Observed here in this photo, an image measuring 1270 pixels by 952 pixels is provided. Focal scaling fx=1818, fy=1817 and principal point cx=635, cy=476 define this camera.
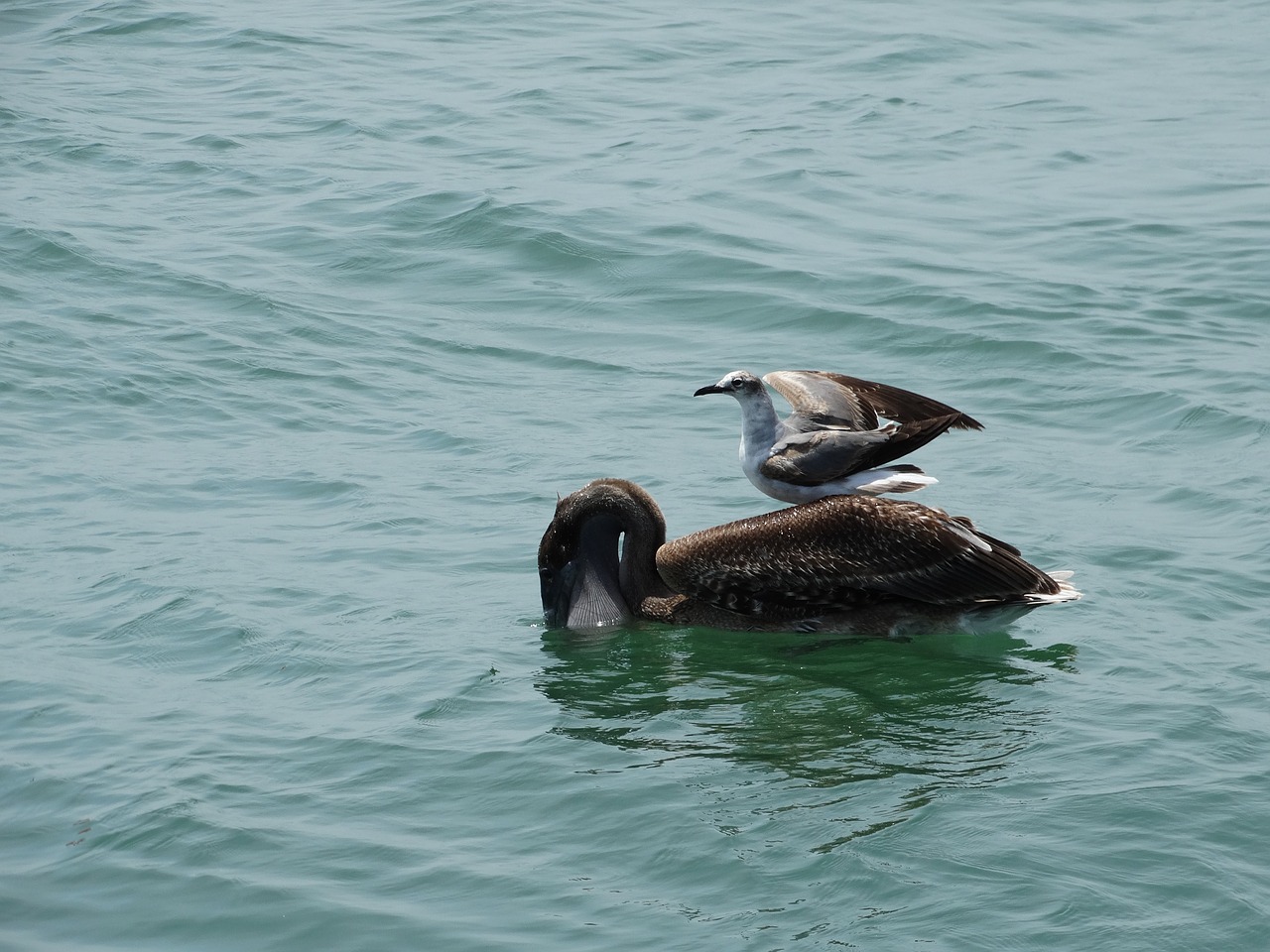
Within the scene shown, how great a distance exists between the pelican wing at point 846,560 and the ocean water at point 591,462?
262mm

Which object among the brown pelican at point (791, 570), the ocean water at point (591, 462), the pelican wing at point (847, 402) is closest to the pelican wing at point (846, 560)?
the brown pelican at point (791, 570)

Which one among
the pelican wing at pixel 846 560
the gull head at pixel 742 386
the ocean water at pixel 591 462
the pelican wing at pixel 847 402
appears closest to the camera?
the ocean water at pixel 591 462

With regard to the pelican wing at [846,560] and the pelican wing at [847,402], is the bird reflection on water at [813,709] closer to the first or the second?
the pelican wing at [846,560]

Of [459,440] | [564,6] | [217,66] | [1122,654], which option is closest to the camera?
[1122,654]

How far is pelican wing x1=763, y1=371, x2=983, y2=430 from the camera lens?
27.5ft

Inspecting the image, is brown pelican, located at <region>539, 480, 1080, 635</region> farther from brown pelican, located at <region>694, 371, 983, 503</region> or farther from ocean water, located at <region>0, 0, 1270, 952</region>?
ocean water, located at <region>0, 0, 1270, 952</region>

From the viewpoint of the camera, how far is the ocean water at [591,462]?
595cm

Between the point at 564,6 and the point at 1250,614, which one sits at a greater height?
the point at 564,6

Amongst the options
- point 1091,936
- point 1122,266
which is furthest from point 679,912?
point 1122,266

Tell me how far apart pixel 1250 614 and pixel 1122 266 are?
5.68 meters

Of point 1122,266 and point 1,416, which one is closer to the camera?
point 1,416

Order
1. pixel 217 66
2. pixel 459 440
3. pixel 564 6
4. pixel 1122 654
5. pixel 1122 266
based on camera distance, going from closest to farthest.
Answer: pixel 1122 654 < pixel 459 440 < pixel 1122 266 < pixel 217 66 < pixel 564 6

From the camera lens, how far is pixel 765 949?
213 inches

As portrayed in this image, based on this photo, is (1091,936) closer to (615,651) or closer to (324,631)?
(615,651)
